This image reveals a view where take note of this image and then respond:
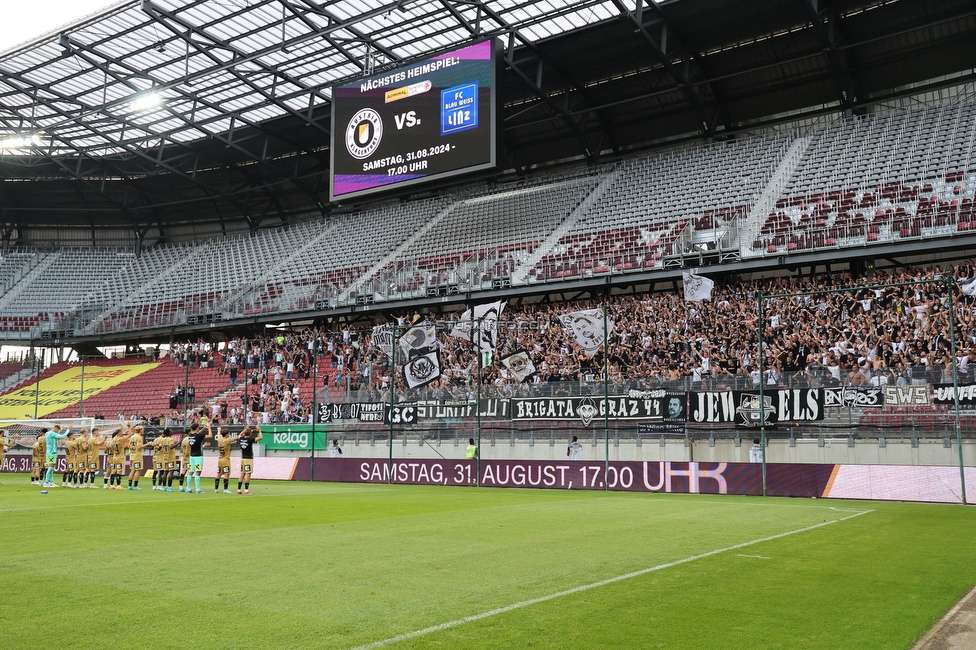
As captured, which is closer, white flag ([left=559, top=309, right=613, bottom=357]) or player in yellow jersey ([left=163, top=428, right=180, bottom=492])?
player in yellow jersey ([left=163, top=428, right=180, bottom=492])

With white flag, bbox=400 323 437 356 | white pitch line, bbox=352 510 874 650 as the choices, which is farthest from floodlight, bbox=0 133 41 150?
white pitch line, bbox=352 510 874 650

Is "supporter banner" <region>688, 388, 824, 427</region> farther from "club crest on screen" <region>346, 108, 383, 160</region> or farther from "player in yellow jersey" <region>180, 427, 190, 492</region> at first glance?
"club crest on screen" <region>346, 108, 383, 160</region>

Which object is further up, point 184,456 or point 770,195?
point 770,195

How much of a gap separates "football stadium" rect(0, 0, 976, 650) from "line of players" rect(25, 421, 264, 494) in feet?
0.42

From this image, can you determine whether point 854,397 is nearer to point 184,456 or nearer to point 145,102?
point 184,456

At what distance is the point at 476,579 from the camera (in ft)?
26.0

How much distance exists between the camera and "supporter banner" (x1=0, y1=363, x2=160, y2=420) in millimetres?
46719

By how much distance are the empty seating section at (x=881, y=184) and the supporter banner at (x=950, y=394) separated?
10.2m

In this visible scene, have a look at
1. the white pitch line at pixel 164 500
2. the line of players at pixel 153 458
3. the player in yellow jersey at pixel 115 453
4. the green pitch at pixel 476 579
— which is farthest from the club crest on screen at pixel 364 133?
the green pitch at pixel 476 579

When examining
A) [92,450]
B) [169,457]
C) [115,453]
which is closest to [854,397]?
[169,457]

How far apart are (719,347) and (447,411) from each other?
940 centimetres

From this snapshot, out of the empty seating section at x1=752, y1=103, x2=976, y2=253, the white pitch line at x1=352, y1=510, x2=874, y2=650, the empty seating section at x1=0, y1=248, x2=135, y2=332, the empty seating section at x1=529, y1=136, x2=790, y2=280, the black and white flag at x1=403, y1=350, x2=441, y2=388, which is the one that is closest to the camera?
the white pitch line at x1=352, y1=510, x2=874, y2=650

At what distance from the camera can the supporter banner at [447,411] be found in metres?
26.3

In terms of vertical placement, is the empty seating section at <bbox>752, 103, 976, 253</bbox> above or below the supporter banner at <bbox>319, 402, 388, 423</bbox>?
above
